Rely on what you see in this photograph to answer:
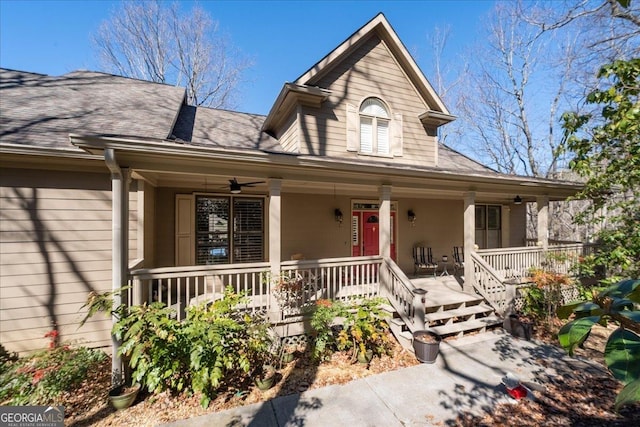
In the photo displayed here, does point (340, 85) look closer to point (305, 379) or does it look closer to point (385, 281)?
point (385, 281)

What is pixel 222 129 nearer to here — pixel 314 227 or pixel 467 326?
pixel 314 227

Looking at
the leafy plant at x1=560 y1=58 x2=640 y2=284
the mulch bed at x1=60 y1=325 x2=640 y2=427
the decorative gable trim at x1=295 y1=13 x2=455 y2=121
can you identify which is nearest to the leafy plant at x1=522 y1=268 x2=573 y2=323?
the leafy plant at x1=560 y1=58 x2=640 y2=284

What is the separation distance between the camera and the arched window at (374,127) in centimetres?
772

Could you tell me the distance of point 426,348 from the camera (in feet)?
15.1

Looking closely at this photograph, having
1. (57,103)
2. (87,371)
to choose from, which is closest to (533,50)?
(57,103)

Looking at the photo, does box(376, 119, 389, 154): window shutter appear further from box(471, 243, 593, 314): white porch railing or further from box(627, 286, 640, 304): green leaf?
box(627, 286, 640, 304): green leaf

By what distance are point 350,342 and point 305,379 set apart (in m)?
0.98

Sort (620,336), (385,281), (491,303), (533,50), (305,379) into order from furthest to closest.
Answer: (533,50) → (491,303) → (385,281) → (305,379) → (620,336)

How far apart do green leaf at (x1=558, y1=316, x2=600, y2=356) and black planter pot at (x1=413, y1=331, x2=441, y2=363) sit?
4.11 metres

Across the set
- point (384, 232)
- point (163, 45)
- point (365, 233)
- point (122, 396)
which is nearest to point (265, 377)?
point (122, 396)

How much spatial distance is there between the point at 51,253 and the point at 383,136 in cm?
776

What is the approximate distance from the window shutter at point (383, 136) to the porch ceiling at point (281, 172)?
162 centimetres

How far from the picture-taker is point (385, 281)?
19.1ft

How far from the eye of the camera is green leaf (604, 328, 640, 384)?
2.73 ft
